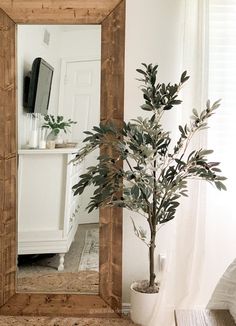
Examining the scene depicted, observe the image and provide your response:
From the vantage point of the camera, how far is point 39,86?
2.28 m

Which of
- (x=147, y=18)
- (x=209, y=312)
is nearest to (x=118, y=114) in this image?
(x=147, y=18)

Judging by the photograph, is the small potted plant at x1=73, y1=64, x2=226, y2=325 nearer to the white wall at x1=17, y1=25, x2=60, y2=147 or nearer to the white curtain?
the white curtain

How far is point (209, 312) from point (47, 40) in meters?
1.85

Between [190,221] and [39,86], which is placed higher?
[39,86]

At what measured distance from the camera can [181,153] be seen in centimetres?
206

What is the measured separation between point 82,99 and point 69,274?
119 centimetres

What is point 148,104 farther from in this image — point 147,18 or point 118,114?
point 147,18

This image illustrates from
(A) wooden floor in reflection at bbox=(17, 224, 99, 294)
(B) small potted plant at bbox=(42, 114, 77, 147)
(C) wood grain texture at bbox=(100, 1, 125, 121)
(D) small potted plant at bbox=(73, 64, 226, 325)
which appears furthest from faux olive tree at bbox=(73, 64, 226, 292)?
(A) wooden floor in reflection at bbox=(17, 224, 99, 294)

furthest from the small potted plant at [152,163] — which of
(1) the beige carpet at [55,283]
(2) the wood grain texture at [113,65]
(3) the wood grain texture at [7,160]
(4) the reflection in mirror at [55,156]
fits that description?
(3) the wood grain texture at [7,160]

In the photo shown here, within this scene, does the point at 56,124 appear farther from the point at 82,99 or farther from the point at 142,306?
the point at 142,306

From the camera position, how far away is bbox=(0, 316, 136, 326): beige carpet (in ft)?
7.10

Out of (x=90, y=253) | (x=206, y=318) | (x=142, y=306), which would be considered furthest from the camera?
(x=90, y=253)

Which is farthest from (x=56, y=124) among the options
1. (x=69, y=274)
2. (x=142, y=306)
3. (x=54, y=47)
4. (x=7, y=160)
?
(x=142, y=306)

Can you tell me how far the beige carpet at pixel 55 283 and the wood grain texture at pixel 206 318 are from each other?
101 centimetres
